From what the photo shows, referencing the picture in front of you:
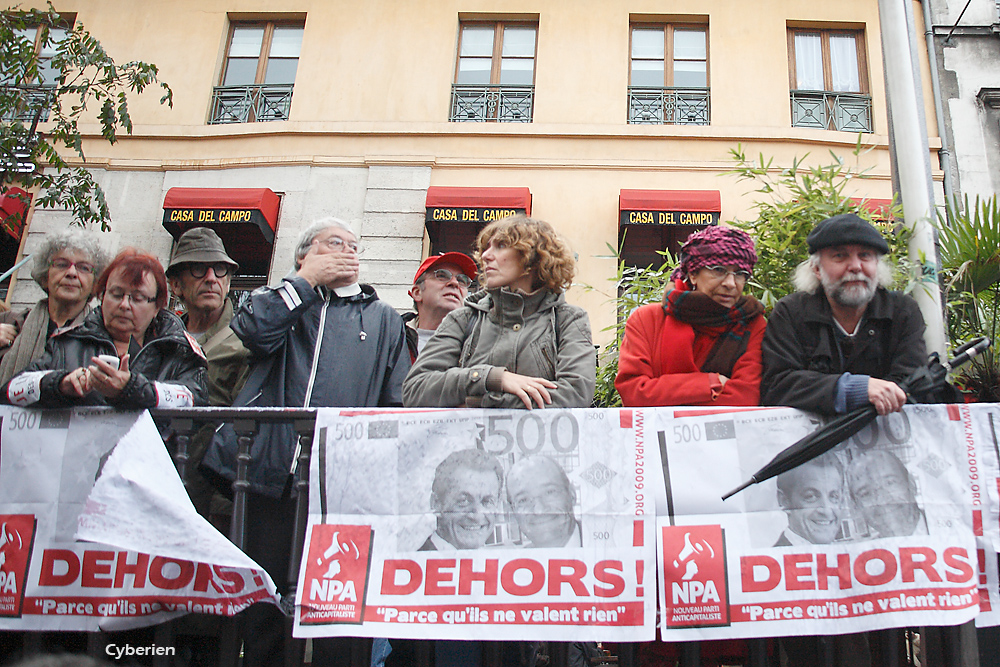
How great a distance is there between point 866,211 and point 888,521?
6.08 ft

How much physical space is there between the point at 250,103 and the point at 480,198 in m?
4.55

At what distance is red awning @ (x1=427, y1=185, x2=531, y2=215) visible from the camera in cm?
1138

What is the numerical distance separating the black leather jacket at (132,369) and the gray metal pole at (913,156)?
10.5 feet

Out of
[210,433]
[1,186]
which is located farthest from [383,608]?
[1,186]

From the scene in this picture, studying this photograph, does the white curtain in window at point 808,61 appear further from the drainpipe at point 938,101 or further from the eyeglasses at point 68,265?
the eyeglasses at point 68,265

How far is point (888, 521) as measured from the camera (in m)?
2.82

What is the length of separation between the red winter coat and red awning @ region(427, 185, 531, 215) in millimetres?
8044

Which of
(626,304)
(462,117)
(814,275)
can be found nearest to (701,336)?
(814,275)

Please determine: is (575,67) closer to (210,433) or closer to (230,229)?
(230,229)

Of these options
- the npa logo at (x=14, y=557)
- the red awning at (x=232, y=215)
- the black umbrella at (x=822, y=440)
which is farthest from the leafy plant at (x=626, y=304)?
the red awning at (x=232, y=215)

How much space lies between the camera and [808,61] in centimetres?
1273

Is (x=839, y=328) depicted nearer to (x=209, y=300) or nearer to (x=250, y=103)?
(x=209, y=300)

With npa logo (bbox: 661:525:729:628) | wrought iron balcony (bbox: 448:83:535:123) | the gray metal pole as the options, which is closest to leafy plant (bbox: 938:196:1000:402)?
the gray metal pole

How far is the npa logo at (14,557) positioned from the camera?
2973 millimetres
